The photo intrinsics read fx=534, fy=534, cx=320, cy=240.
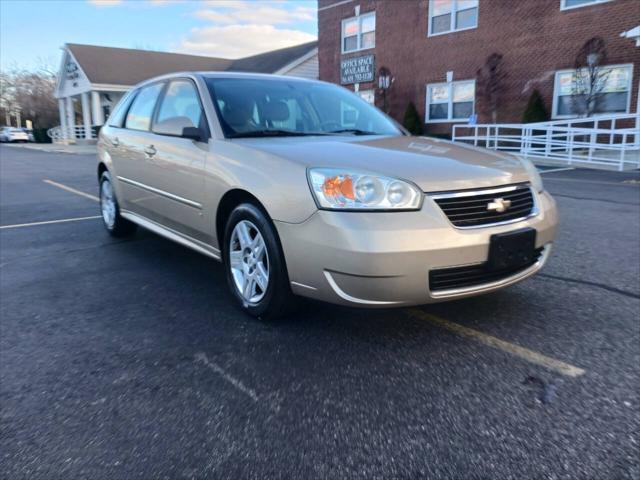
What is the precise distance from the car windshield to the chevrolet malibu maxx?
13 millimetres

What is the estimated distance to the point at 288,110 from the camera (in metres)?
4.09

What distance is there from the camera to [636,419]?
2.22 m

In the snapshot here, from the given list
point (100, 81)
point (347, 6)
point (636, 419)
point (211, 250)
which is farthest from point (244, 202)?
point (100, 81)

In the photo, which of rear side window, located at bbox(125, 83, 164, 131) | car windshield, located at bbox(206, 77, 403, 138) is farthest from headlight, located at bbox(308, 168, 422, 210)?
rear side window, located at bbox(125, 83, 164, 131)

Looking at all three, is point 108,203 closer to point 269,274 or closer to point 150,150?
point 150,150

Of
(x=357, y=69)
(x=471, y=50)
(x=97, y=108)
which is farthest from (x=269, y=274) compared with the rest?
(x=97, y=108)

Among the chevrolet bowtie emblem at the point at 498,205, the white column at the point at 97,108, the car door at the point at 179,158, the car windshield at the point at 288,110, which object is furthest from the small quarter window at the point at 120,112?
the white column at the point at 97,108

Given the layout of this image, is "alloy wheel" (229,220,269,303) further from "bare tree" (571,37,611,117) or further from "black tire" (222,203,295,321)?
"bare tree" (571,37,611,117)

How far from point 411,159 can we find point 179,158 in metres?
1.81

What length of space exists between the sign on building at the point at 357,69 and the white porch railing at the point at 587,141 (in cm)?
739

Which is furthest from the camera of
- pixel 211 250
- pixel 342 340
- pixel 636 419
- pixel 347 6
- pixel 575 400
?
pixel 347 6

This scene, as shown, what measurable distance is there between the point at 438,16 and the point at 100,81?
21.1m

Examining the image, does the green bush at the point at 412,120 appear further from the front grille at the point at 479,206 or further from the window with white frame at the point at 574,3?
the front grille at the point at 479,206

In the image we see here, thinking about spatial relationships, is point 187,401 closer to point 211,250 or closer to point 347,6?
point 211,250
